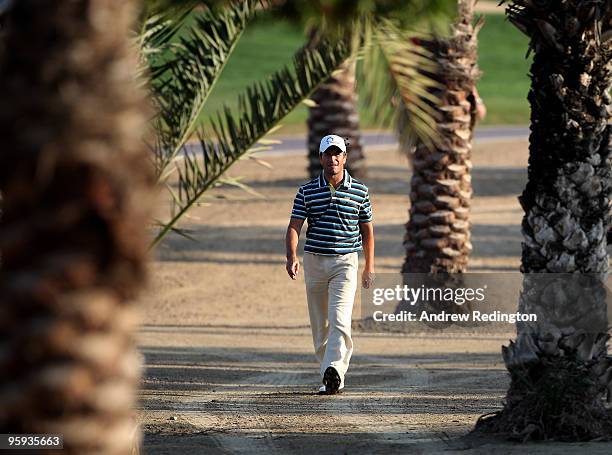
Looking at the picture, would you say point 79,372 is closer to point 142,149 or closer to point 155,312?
point 142,149

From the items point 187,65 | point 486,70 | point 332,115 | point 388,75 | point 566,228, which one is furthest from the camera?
point 486,70

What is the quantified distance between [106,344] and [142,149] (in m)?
0.55

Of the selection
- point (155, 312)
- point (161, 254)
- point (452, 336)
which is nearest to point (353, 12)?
point (452, 336)

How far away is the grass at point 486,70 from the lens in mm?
36719

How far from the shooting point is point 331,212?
28.5 feet

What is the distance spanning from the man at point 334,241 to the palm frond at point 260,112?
848 mm

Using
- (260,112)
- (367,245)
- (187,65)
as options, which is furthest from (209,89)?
(367,245)

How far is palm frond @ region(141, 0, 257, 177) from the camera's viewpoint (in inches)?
301

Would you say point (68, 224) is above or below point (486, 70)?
above

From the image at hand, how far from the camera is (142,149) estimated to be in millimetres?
3521

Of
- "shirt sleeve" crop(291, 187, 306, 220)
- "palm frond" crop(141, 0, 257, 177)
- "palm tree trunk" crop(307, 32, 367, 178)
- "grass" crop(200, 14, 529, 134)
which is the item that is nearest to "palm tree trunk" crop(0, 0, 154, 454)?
"palm frond" crop(141, 0, 257, 177)

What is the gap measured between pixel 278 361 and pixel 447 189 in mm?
3266

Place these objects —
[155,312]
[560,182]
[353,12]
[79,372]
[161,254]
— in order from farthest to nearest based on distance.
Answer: [161,254]
[155,312]
[560,182]
[353,12]
[79,372]

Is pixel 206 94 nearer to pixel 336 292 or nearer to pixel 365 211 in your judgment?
pixel 365 211
